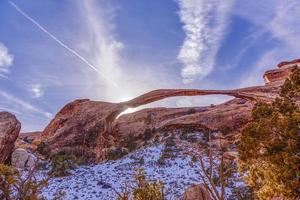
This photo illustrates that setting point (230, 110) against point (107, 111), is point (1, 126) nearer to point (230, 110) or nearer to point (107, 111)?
point (107, 111)

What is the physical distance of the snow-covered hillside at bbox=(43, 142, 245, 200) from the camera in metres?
17.8

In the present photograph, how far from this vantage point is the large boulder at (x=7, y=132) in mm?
20812

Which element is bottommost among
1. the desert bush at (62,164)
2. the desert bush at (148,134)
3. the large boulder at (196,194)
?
the large boulder at (196,194)

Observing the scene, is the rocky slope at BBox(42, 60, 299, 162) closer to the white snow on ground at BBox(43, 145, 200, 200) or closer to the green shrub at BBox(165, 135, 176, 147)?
the green shrub at BBox(165, 135, 176, 147)

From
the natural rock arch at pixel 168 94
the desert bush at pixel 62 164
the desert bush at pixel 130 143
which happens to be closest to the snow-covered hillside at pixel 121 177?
the desert bush at pixel 62 164

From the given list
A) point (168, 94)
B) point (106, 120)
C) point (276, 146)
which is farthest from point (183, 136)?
point (276, 146)

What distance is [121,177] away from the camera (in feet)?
65.2

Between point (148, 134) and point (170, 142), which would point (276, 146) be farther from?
point (148, 134)

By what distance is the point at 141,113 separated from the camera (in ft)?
131

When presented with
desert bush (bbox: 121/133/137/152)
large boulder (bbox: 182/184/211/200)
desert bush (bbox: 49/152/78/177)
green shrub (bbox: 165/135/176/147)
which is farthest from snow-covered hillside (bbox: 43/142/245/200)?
desert bush (bbox: 121/133/137/152)

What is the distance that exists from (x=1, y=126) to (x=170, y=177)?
1041cm

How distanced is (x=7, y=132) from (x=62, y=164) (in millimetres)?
4009

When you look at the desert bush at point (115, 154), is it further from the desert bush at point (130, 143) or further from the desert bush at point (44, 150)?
the desert bush at point (44, 150)

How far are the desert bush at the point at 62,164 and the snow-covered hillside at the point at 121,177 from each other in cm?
61
